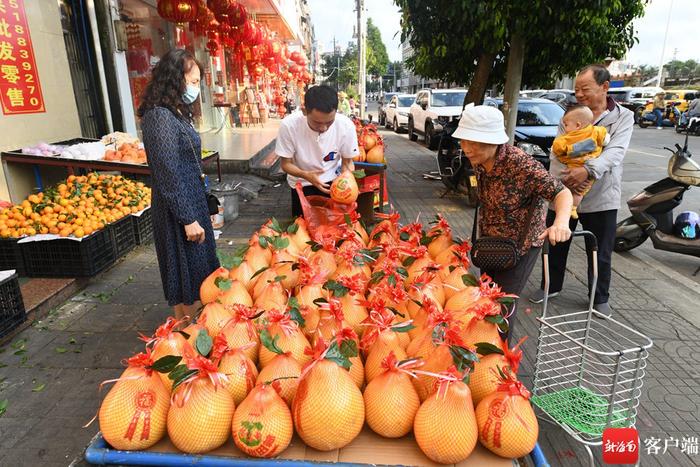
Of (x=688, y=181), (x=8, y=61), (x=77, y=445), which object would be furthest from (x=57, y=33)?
(x=688, y=181)

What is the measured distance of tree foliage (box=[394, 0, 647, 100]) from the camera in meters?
5.41

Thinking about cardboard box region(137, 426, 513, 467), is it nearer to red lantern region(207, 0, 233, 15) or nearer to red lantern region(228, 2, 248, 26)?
red lantern region(207, 0, 233, 15)

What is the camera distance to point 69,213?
3984 millimetres

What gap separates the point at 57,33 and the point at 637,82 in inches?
2029

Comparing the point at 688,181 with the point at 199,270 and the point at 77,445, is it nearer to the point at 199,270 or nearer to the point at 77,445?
the point at 199,270

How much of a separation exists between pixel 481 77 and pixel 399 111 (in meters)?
13.3

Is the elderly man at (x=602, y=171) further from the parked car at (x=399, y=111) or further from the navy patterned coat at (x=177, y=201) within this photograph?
the parked car at (x=399, y=111)

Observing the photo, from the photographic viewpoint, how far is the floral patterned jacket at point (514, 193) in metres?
2.04

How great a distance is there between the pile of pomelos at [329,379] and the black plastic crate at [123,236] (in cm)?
302

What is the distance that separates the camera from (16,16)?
15.6 ft

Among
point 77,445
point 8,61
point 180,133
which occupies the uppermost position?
point 8,61

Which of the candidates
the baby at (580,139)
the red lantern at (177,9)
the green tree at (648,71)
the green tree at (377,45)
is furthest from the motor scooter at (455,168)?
the green tree at (377,45)

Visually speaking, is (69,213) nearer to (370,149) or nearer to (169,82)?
(169,82)

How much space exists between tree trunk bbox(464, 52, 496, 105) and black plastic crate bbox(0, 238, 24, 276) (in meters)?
6.76
